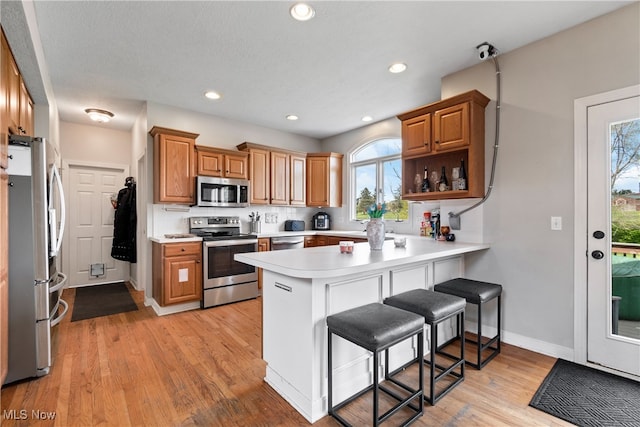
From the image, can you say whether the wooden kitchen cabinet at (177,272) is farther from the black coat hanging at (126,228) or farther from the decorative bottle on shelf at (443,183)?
the decorative bottle on shelf at (443,183)

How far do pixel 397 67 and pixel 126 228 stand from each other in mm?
4617

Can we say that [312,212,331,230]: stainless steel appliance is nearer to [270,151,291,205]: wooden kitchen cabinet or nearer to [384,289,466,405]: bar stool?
[270,151,291,205]: wooden kitchen cabinet

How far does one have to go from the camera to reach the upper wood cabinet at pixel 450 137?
275 cm

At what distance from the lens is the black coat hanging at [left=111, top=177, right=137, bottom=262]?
468 cm

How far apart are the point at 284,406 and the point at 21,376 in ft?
6.24

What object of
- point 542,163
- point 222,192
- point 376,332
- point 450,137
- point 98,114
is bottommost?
point 376,332

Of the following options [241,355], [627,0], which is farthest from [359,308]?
[627,0]

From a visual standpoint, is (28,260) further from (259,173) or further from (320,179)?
(320,179)

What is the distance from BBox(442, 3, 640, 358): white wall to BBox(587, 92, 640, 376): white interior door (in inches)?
4.9

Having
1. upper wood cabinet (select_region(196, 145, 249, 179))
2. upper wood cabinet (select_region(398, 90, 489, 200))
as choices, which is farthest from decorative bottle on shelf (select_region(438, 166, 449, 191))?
upper wood cabinet (select_region(196, 145, 249, 179))

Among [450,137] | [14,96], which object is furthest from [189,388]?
[450,137]

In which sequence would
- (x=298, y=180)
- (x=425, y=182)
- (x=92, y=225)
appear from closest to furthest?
(x=425, y=182)
(x=92, y=225)
(x=298, y=180)

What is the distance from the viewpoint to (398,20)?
2.24 metres

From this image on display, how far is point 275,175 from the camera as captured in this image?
15.8 feet
